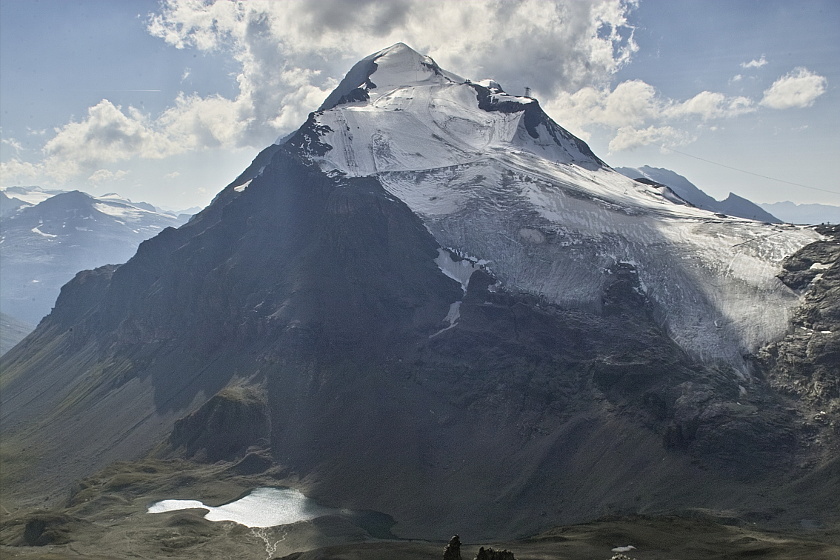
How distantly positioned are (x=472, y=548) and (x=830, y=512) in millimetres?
80268

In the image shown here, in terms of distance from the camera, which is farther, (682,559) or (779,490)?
(779,490)

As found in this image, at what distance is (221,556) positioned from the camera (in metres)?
190

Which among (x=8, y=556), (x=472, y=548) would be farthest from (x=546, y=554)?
(x=8, y=556)

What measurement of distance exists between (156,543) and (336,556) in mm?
66116

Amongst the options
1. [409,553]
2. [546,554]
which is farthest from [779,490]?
[409,553]

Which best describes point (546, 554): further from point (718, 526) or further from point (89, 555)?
point (89, 555)

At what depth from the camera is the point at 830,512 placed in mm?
181375

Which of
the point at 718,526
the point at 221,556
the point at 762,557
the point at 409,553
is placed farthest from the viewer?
the point at 221,556

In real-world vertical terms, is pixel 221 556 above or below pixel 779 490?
below

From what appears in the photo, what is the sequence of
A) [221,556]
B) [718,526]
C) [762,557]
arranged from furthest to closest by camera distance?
1. [221,556]
2. [718,526]
3. [762,557]

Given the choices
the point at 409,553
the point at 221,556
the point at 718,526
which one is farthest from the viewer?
the point at 221,556

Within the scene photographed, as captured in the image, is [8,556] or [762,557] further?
[8,556]

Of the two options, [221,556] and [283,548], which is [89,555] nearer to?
[221,556]

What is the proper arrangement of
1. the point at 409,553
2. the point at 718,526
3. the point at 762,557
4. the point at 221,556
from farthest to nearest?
the point at 221,556 < the point at 718,526 < the point at 409,553 < the point at 762,557
